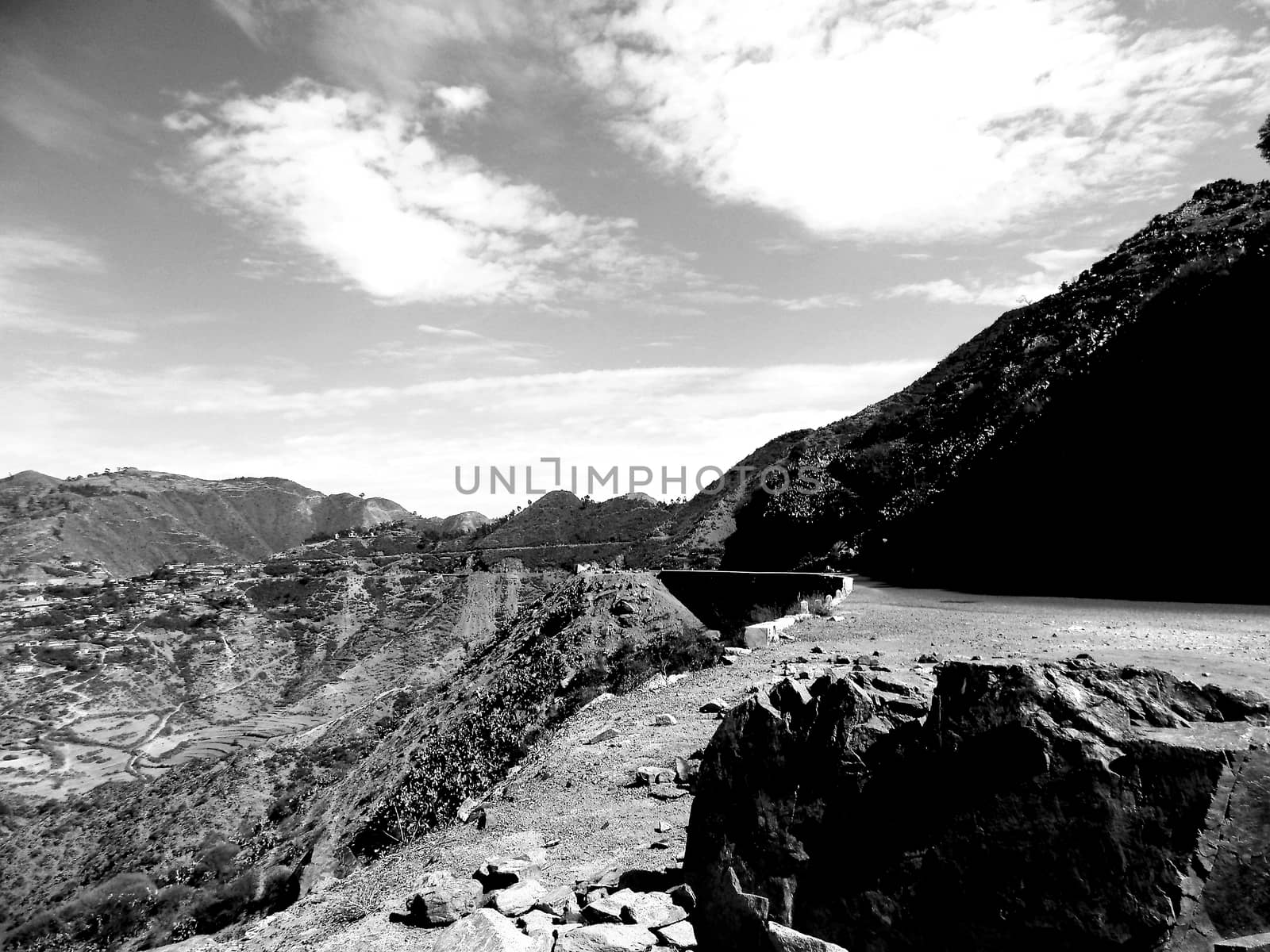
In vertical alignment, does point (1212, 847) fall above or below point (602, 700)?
above

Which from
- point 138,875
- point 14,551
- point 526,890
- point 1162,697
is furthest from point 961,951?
point 14,551

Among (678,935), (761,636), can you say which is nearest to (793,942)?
(678,935)

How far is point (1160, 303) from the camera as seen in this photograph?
19844 millimetres

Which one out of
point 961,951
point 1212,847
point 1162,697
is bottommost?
point 961,951

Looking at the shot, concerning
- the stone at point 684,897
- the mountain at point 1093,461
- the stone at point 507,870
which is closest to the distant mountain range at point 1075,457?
the mountain at point 1093,461

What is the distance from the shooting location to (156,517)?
414 ft

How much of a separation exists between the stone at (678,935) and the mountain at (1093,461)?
1344 centimetres

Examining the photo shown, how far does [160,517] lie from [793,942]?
152 metres

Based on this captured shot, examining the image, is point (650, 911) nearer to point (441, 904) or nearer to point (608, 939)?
point (608, 939)

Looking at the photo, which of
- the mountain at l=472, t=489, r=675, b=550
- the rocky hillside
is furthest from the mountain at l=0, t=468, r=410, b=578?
the rocky hillside

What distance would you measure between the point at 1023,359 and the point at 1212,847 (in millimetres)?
32103

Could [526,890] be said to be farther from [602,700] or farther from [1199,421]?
[1199,421]

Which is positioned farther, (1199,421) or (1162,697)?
(1199,421)

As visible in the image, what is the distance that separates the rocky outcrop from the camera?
2416 mm
